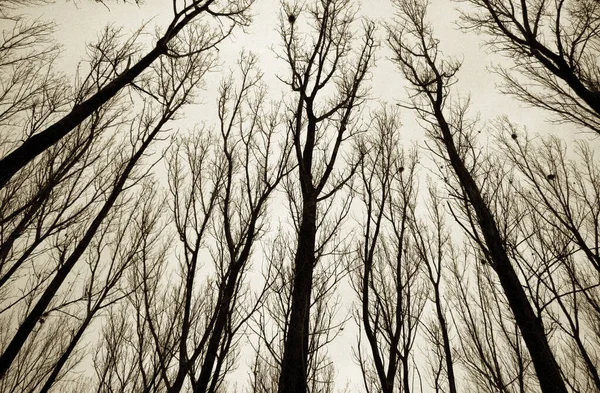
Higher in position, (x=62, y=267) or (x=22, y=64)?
(x=22, y=64)

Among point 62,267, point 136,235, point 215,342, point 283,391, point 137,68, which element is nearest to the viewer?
point 283,391

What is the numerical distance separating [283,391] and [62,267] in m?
4.44

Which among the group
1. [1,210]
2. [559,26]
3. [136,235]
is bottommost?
[1,210]

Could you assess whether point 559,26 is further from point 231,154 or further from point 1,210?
point 1,210

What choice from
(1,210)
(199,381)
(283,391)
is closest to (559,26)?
(283,391)

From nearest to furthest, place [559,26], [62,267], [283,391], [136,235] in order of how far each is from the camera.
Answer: [283,391]
[559,26]
[62,267]
[136,235]

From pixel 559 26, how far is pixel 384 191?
3533 mm

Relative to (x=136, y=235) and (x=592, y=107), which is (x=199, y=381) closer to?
(x=136, y=235)

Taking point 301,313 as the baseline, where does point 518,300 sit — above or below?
above

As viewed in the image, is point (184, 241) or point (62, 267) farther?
point (62, 267)

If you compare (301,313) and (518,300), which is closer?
(301,313)

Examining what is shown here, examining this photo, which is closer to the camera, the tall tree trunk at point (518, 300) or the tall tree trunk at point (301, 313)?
the tall tree trunk at point (301, 313)

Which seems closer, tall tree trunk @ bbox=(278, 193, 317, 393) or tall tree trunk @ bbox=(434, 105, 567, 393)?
tall tree trunk @ bbox=(278, 193, 317, 393)

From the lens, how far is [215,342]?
4059mm
